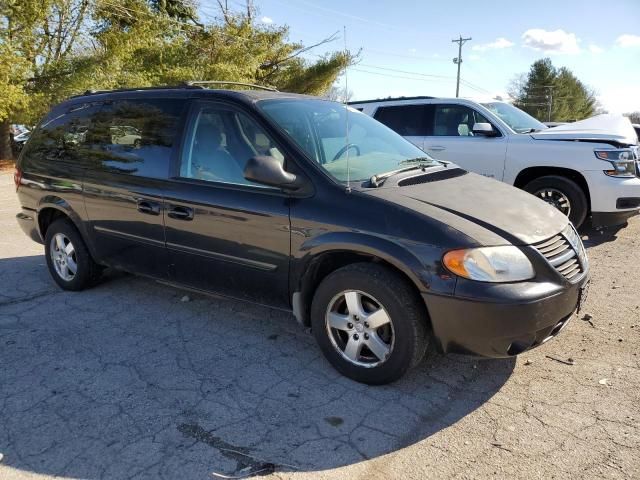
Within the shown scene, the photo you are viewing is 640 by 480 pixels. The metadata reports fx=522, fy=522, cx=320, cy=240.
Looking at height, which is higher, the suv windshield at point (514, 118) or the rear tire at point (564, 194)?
the suv windshield at point (514, 118)

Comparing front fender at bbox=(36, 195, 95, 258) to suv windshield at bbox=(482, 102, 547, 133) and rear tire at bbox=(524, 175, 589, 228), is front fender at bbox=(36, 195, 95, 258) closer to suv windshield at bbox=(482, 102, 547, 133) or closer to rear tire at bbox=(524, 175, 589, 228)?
rear tire at bbox=(524, 175, 589, 228)

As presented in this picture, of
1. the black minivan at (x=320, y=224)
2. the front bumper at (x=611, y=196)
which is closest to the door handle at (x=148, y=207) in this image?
the black minivan at (x=320, y=224)

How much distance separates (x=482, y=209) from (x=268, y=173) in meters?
1.32

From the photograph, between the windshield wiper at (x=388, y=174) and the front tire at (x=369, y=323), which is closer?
the front tire at (x=369, y=323)

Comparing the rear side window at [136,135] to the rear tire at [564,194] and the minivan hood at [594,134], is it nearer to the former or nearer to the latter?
the rear tire at [564,194]

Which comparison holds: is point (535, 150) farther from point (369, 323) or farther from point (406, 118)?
point (369, 323)

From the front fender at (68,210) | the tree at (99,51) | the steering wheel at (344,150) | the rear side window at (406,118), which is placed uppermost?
the tree at (99,51)

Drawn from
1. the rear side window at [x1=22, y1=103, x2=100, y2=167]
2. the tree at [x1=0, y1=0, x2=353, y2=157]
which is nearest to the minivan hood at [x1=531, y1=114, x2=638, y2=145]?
the rear side window at [x1=22, y1=103, x2=100, y2=167]

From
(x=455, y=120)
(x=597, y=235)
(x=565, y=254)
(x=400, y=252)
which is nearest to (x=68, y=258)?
(x=400, y=252)

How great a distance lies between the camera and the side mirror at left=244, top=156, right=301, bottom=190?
3.20 meters

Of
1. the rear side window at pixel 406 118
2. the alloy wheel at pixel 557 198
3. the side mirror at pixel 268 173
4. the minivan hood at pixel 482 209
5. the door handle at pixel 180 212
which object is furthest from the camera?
the rear side window at pixel 406 118

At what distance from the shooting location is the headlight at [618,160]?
A: 6633 mm

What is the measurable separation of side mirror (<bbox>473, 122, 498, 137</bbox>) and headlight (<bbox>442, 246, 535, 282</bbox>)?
4882 mm

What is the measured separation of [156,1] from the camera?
19672 millimetres
